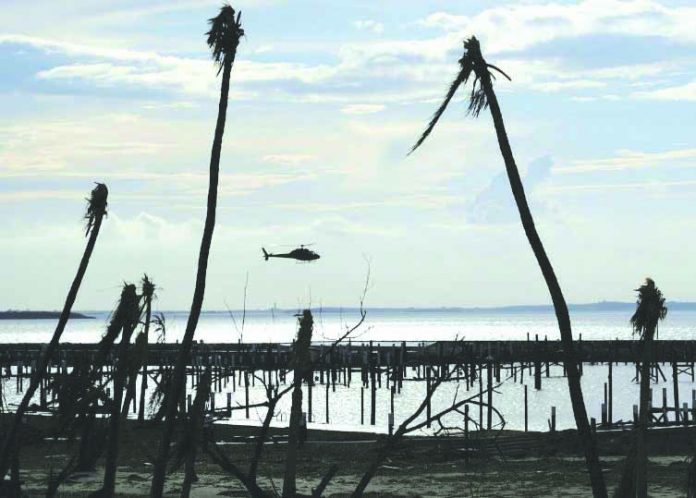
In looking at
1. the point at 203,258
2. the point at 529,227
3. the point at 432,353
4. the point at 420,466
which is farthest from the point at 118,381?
the point at 432,353

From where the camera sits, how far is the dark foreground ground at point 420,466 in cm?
3725

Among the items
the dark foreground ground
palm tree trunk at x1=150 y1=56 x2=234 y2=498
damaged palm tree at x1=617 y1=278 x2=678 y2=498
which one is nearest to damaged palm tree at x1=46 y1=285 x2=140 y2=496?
palm tree trunk at x1=150 y1=56 x2=234 y2=498

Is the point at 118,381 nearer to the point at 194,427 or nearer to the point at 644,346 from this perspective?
the point at 194,427

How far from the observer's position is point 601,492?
63.4ft

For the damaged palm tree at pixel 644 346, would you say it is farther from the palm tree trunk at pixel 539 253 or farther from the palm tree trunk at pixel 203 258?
the palm tree trunk at pixel 203 258

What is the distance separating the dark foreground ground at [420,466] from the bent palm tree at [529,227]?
13.2 meters

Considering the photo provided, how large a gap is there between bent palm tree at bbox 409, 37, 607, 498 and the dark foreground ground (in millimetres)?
13159

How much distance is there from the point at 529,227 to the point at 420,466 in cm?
2411

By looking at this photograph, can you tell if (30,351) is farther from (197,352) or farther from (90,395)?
(90,395)

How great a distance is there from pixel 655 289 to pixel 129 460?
25.8 metres

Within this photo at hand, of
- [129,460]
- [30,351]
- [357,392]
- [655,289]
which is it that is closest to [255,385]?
[357,392]

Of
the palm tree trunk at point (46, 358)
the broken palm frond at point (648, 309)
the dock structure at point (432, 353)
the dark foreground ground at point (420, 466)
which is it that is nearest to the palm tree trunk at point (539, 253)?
the broken palm frond at point (648, 309)

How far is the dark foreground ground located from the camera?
37.2 meters

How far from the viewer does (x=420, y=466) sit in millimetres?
43469
